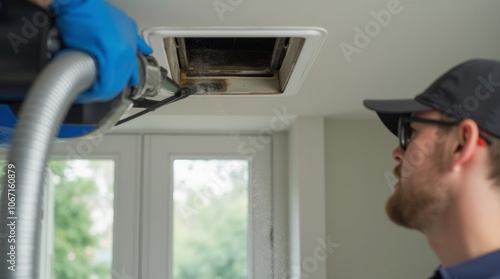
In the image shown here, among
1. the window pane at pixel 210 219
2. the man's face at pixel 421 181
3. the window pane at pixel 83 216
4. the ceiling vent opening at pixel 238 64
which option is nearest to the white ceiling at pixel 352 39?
the ceiling vent opening at pixel 238 64

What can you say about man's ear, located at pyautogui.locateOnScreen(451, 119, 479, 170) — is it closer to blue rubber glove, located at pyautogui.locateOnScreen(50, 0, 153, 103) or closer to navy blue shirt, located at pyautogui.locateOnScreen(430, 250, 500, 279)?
navy blue shirt, located at pyautogui.locateOnScreen(430, 250, 500, 279)

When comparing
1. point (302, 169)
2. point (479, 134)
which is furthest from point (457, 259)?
point (302, 169)

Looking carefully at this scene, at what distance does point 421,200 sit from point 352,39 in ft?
1.17

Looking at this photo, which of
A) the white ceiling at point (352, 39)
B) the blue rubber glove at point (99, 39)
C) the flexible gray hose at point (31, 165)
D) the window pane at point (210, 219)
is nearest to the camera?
the flexible gray hose at point (31, 165)

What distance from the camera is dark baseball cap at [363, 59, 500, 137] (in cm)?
91

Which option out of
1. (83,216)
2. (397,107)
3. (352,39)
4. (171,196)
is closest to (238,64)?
(352,39)

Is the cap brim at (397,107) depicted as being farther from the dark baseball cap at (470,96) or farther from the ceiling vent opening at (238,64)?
the ceiling vent opening at (238,64)

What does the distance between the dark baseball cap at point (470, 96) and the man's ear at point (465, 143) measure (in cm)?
1

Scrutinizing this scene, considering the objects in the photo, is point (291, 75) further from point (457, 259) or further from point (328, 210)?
point (328, 210)

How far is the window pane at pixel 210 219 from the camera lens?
2055mm

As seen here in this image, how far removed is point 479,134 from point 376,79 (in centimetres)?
54

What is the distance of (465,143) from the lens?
0.91 metres

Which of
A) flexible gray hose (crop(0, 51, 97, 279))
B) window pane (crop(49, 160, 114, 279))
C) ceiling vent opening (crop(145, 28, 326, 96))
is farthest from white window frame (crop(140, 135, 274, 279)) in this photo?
flexible gray hose (crop(0, 51, 97, 279))

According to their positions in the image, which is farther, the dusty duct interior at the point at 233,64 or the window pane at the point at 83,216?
the window pane at the point at 83,216
